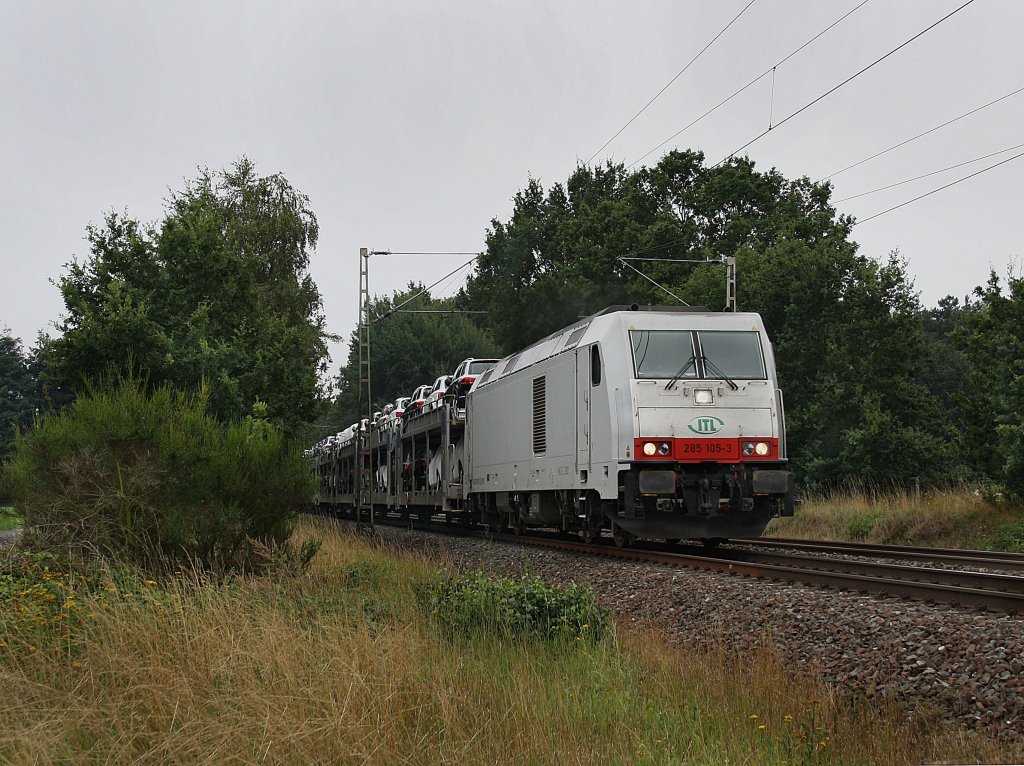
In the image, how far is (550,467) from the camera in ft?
57.6

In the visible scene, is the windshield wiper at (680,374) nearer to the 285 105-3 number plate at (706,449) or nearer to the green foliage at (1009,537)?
the 285 105-3 number plate at (706,449)

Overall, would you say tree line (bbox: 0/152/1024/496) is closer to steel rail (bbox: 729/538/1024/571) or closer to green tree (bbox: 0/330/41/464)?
steel rail (bbox: 729/538/1024/571)

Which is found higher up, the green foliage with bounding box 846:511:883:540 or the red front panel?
the red front panel

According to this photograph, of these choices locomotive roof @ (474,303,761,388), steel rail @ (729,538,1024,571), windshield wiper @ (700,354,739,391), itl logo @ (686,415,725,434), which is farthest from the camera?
locomotive roof @ (474,303,761,388)

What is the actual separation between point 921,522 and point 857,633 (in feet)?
42.9

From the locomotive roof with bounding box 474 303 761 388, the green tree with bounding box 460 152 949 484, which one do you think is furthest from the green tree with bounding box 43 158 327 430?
the green tree with bounding box 460 152 949 484

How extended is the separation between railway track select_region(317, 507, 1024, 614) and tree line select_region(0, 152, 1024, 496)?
20.8ft

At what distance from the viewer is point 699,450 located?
573 inches

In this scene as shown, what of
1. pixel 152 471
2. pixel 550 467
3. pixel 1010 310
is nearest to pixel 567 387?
pixel 550 467

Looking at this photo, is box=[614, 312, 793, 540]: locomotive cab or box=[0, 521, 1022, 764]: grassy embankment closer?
box=[0, 521, 1022, 764]: grassy embankment

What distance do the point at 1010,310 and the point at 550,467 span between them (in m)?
9.27

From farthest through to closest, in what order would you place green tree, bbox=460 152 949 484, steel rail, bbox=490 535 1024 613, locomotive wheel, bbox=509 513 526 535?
green tree, bbox=460 152 949 484
locomotive wheel, bbox=509 513 526 535
steel rail, bbox=490 535 1024 613

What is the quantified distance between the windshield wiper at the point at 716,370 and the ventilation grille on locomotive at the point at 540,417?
11.4 ft

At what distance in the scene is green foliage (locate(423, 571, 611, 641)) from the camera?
28.9ft
